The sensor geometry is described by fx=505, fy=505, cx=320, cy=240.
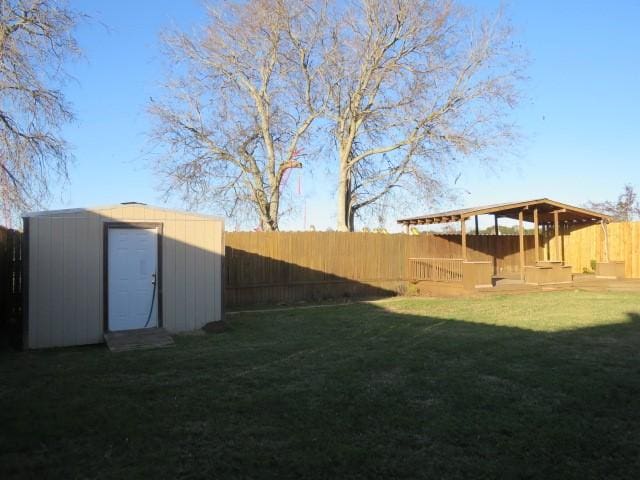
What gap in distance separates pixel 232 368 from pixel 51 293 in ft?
12.5

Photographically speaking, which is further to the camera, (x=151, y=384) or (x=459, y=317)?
(x=459, y=317)

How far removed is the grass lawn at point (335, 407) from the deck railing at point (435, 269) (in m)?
8.13

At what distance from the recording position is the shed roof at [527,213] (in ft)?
59.1

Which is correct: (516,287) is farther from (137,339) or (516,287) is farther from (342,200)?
(137,339)

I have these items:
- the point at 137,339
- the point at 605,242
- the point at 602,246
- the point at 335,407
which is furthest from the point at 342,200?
the point at 335,407

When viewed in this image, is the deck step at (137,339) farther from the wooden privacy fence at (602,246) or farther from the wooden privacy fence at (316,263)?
the wooden privacy fence at (602,246)

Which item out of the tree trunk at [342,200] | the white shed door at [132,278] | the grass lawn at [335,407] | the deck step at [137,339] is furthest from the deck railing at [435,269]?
the deck step at [137,339]

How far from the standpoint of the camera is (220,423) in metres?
4.40

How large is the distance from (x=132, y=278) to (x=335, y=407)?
5.54 meters

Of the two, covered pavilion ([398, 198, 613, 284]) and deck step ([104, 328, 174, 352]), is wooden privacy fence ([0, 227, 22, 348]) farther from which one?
covered pavilion ([398, 198, 613, 284])

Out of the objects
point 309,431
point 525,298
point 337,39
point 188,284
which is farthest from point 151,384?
point 337,39

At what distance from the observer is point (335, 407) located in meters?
4.79

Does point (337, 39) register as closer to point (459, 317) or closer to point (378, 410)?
point (459, 317)

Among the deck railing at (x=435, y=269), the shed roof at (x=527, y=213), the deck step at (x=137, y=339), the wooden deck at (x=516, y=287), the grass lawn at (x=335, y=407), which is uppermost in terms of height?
the shed roof at (x=527, y=213)
